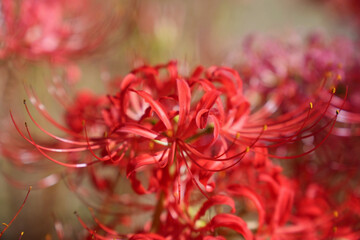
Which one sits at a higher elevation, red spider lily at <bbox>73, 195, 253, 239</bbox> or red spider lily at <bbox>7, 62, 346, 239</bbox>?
red spider lily at <bbox>7, 62, 346, 239</bbox>

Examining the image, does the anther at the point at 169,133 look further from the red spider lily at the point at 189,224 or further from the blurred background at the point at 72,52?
the blurred background at the point at 72,52

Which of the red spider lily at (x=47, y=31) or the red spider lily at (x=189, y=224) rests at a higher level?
the red spider lily at (x=47, y=31)

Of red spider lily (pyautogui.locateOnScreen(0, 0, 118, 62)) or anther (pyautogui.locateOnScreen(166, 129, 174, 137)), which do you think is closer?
anther (pyautogui.locateOnScreen(166, 129, 174, 137))

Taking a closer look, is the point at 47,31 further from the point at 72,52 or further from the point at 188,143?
the point at 188,143

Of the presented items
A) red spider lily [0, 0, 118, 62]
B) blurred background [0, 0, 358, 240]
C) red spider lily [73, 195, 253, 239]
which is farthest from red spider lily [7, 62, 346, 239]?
red spider lily [0, 0, 118, 62]

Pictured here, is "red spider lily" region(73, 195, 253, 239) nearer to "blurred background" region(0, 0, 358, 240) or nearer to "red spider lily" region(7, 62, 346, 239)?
"red spider lily" region(7, 62, 346, 239)

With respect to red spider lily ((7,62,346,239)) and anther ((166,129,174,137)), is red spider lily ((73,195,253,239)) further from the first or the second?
anther ((166,129,174,137))

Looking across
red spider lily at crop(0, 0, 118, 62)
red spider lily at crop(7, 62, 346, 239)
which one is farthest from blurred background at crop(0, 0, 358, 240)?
red spider lily at crop(7, 62, 346, 239)

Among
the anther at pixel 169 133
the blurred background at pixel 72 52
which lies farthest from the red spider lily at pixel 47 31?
the anther at pixel 169 133

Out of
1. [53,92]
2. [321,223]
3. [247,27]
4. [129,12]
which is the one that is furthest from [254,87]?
[247,27]
